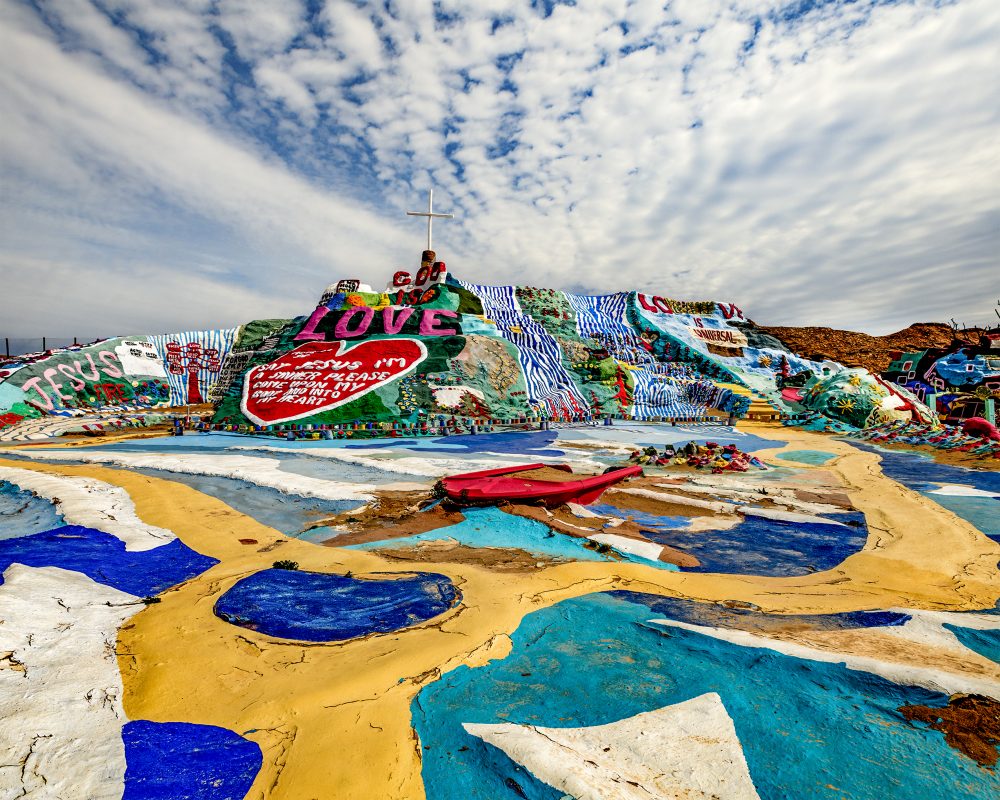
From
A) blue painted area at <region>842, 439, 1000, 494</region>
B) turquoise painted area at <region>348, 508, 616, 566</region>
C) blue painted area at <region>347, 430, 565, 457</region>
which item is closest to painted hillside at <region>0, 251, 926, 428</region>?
blue painted area at <region>347, 430, 565, 457</region>

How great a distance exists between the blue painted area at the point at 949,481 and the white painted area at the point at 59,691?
773cm

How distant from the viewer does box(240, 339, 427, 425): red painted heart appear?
15.8m

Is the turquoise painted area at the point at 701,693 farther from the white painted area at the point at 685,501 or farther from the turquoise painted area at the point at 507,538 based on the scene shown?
the white painted area at the point at 685,501

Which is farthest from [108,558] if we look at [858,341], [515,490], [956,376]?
[858,341]

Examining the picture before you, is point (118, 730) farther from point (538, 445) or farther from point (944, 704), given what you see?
point (538, 445)

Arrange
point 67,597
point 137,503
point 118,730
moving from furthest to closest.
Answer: point 137,503, point 67,597, point 118,730

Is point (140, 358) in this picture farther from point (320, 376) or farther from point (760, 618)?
point (760, 618)

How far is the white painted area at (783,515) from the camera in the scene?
235 inches

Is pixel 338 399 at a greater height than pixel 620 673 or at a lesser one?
greater

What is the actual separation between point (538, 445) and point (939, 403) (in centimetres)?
2045

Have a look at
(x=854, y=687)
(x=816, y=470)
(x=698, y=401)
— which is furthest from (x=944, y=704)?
(x=698, y=401)

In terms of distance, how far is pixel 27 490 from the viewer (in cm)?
623

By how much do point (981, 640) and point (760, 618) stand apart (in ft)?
3.72

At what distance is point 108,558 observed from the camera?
13.4 feet
